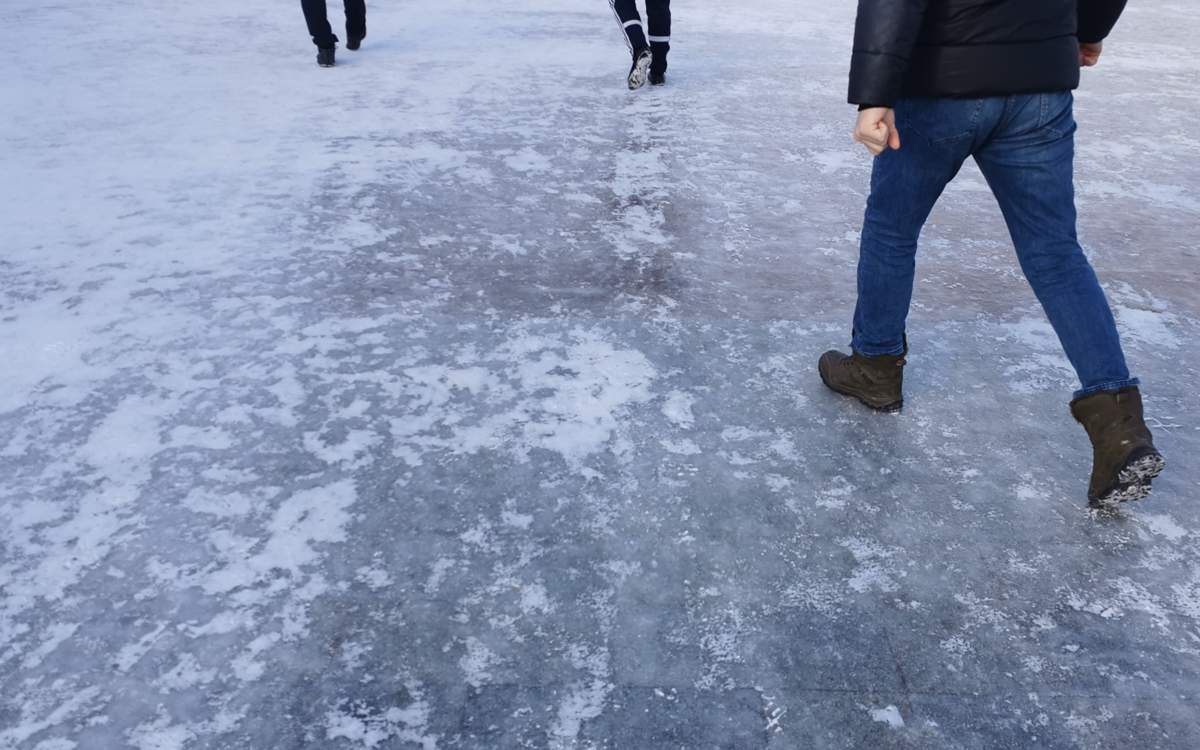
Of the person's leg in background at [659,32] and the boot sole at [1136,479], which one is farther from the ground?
the person's leg in background at [659,32]

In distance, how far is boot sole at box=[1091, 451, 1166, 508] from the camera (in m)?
1.97

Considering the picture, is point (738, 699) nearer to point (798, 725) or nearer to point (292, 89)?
point (798, 725)

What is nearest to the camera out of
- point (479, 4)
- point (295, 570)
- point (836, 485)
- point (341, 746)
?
point (341, 746)

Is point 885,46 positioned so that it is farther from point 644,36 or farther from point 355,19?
point 355,19

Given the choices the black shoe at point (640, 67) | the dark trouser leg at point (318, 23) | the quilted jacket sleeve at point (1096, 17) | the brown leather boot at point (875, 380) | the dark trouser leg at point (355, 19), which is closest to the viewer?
the quilted jacket sleeve at point (1096, 17)

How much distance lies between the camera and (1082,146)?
191 inches

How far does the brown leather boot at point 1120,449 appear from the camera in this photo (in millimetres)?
1979

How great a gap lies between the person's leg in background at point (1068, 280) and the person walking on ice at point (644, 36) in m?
4.11

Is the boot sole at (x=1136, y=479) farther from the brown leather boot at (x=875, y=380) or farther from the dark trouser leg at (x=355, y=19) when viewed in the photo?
the dark trouser leg at (x=355, y=19)

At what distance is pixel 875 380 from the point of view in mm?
2453

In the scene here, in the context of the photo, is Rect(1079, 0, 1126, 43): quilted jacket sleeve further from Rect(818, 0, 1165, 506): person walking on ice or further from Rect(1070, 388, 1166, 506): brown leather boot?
Rect(1070, 388, 1166, 506): brown leather boot

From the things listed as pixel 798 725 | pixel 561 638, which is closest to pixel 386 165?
pixel 561 638

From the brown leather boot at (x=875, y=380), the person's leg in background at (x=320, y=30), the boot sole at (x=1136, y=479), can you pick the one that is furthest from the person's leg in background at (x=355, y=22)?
the boot sole at (x=1136, y=479)

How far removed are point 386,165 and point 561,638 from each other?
316 centimetres
